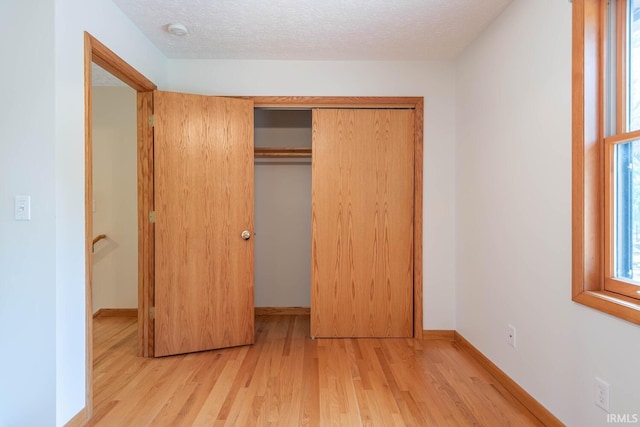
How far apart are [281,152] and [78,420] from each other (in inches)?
103

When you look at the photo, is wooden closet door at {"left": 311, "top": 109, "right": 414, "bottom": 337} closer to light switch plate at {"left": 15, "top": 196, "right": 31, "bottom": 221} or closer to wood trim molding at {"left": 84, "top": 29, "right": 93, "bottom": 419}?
wood trim molding at {"left": 84, "top": 29, "right": 93, "bottom": 419}

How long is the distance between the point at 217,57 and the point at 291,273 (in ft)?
7.46

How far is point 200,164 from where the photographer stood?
276cm

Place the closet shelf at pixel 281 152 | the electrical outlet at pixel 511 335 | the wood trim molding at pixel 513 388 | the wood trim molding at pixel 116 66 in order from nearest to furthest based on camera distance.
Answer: the wood trim molding at pixel 513 388
the wood trim molding at pixel 116 66
the electrical outlet at pixel 511 335
the closet shelf at pixel 281 152

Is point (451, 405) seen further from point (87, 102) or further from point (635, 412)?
point (87, 102)

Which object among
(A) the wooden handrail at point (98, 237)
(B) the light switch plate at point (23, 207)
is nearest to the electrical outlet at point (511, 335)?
Answer: (B) the light switch plate at point (23, 207)

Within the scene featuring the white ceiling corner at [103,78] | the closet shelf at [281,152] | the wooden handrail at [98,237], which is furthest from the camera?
the wooden handrail at [98,237]

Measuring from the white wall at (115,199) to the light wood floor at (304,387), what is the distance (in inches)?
30.5

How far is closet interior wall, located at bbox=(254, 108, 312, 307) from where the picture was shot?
379cm

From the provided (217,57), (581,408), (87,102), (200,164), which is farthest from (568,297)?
(217,57)

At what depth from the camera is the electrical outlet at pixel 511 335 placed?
7.05ft

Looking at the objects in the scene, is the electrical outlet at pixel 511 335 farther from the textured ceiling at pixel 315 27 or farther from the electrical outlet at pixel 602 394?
the textured ceiling at pixel 315 27

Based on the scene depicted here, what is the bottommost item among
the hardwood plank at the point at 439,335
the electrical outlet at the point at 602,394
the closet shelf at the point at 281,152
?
the hardwood plank at the point at 439,335

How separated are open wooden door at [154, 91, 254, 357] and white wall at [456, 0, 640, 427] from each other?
1.84m
